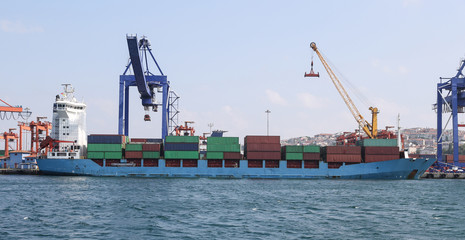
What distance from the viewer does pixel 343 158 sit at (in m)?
76.2

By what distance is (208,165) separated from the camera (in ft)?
253

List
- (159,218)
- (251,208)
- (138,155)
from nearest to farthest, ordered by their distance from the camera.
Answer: (159,218) → (251,208) → (138,155)

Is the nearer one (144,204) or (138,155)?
(144,204)

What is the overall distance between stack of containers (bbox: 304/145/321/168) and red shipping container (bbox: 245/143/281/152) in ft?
15.7

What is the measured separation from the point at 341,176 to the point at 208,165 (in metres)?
22.0

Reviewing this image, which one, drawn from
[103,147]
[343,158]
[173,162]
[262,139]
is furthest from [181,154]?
[343,158]

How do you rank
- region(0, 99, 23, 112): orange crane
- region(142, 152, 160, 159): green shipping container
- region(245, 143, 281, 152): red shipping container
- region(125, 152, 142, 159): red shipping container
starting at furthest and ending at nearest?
region(0, 99, 23, 112): orange crane
region(142, 152, 160, 159): green shipping container
region(245, 143, 281, 152): red shipping container
region(125, 152, 142, 159): red shipping container

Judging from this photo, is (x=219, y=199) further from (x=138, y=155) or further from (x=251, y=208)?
(x=138, y=155)

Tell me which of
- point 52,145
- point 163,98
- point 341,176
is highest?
point 163,98

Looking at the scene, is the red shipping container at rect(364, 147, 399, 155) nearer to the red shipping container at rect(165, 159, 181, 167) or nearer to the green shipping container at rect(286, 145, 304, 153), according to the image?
the green shipping container at rect(286, 145, 304, 153)

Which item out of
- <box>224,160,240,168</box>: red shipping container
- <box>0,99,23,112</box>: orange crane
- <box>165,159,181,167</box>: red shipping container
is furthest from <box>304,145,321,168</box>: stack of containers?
<box>0,99,23,112</box>: orange crane

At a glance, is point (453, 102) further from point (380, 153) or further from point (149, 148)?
point (149, 148)

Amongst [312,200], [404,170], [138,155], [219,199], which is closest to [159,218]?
[219,199]

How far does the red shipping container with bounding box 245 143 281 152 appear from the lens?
249ft
